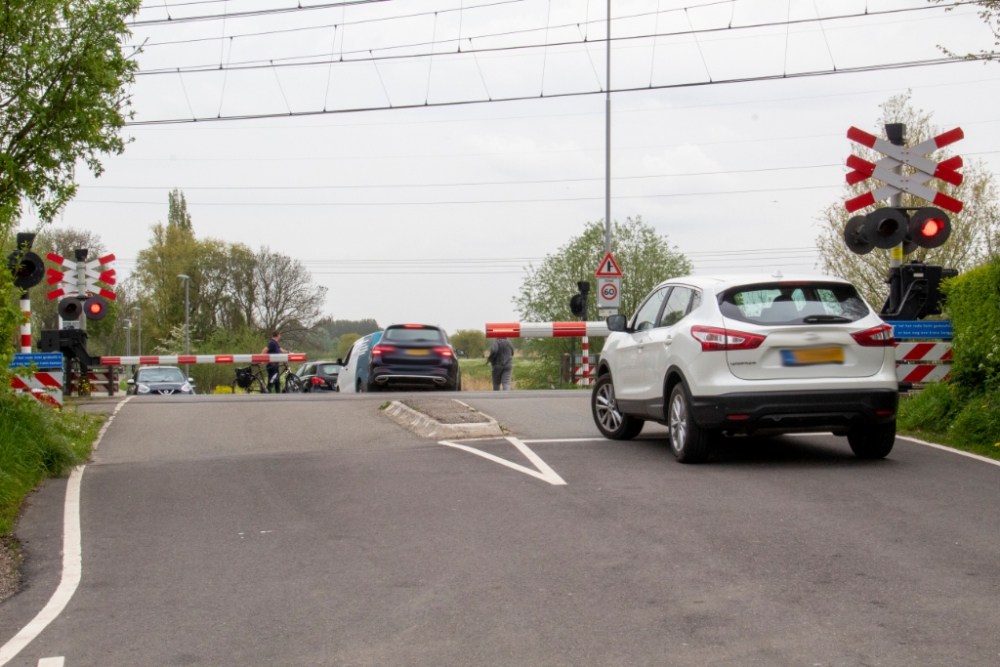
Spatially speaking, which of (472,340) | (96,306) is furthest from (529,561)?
(472,340)

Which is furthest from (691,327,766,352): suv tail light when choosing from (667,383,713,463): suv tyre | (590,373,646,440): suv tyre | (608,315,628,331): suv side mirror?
(590,373,646,440): suv tyre

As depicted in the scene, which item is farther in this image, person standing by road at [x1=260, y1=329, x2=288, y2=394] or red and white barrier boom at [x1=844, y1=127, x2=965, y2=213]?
person standing by road at [x1=260, y1=329, x2=288, y2=394]

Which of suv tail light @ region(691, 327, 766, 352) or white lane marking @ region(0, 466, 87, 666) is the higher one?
suv tail light @ region(691, 327, 766, 352)

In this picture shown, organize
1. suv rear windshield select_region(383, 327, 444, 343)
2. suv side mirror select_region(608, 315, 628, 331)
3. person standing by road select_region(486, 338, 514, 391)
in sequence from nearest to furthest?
1. suv side mirror select_region(608, 315, 628, 331)
2. suv rear windshield select_region(383, 327, 444, 343)
3. person standing by road select_region(486, 338, 514, 391)

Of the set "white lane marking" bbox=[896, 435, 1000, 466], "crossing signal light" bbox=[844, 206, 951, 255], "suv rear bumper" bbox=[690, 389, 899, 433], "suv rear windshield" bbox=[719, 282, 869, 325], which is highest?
"crossing signal light" bbox=[844, 206, 951, 255]

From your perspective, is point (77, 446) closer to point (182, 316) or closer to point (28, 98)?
point (28, 98)

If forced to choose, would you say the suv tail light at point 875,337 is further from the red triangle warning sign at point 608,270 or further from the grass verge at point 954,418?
the red triangle warning sign at point 608,270

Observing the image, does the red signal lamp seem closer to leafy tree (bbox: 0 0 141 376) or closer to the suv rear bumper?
the suv rear bumper

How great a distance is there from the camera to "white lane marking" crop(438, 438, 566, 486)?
9.40m

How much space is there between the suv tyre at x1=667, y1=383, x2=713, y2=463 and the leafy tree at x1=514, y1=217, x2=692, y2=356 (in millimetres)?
39304

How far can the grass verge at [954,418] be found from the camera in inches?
424

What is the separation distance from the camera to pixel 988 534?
6.95 metres

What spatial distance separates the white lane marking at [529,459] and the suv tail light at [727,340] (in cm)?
169

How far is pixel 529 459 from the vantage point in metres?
10.5
